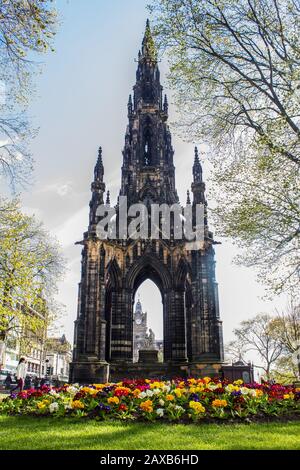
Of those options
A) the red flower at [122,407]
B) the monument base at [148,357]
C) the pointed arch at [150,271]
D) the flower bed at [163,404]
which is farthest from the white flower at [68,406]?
the pointed arch at [150,271]

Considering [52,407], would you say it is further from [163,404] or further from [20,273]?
[20,273]

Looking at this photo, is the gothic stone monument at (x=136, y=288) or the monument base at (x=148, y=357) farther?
the monument base at (x=148, y=357)

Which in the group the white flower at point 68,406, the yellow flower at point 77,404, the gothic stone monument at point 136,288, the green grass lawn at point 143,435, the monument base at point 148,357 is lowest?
the green grass lawn at point 143,435

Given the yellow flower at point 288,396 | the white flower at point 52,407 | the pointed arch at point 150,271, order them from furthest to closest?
the pointed arch at point 150,271 < the yellow flower at point 288,396 < the white flower at point 52,407

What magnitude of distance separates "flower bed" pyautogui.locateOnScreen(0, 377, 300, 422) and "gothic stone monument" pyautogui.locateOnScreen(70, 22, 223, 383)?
13.6 m

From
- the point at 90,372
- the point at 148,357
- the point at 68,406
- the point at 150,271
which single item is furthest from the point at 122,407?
the point at 150,271

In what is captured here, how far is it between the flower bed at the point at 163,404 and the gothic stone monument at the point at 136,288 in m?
13.6

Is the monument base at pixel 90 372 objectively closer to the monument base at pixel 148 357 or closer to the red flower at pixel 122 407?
the monument base at pixel 148 357

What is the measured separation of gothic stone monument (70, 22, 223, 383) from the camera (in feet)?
78.9

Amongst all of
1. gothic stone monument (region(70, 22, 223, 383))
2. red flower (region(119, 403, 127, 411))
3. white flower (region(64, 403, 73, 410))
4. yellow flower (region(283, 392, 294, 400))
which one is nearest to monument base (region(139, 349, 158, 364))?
gothic stone monument (region(70, 22, 223, 383))

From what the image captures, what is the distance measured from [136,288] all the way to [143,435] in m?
23.9

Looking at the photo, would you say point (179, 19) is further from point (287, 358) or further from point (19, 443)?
point (287, 358)

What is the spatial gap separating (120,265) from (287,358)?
27141mm

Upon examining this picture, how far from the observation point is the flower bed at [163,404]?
27.1 ft
